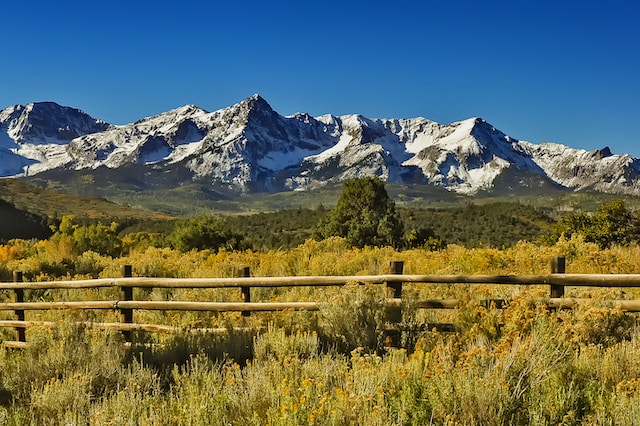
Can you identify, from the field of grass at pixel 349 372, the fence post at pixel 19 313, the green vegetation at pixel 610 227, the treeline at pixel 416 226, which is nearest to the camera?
the field of grass at pixel 349 372

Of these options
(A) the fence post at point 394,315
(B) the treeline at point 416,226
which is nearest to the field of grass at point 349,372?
(A) the fence post at point 394,315

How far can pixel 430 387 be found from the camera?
4.64 meters

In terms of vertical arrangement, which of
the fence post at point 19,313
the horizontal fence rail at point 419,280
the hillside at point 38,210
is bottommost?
the fence post at point 19,313

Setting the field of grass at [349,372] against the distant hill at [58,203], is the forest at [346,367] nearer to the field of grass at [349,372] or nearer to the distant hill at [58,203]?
the field of grass at [349,372]

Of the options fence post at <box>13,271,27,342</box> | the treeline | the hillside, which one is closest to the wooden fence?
fence post at <box>13,271,27,342</box>

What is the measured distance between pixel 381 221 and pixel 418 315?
24986 mm

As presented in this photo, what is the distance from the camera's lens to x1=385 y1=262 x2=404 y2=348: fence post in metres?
7.24

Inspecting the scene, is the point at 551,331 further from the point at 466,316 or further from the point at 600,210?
the point at 600,210

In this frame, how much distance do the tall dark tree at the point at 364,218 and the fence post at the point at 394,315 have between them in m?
22.9

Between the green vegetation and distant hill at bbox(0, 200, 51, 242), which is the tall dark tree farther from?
distant hill at bbox(0, 200, 51, 242)

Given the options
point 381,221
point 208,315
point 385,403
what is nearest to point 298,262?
point 208,315

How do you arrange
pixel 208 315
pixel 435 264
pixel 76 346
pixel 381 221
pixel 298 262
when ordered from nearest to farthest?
1. pixel 76 346
2. pixel 208 315
3. pixel 435 264
4. pixel 298 262
5. pixel 381 221

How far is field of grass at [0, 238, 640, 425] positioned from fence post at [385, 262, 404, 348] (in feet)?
0.40

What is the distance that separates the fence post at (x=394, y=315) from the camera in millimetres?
7239
